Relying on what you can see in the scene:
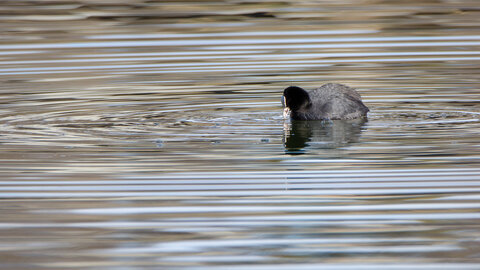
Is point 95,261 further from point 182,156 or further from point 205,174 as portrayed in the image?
point 182,156

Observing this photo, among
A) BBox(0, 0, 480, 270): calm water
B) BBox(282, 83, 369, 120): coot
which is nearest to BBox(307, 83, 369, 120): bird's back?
BBox(282, 83, 369, 120): coot

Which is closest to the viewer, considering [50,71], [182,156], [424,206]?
[424,206]

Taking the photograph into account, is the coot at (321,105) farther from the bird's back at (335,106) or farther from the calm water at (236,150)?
the calm water at (236,150)

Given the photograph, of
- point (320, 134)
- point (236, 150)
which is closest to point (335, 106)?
point (320, 134)

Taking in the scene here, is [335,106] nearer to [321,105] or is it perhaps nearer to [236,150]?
[321,105]

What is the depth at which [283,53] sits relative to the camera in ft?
63.4

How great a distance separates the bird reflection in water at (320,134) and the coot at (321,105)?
0.25 feet

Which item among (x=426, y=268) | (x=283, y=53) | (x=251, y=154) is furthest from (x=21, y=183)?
(x=283, y=53)

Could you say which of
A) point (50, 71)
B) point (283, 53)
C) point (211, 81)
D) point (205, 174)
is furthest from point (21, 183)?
point (283, 53)

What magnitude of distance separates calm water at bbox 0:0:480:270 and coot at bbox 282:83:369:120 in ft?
0.61

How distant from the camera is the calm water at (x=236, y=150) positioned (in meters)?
7.54

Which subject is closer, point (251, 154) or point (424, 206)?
point (424, 206)

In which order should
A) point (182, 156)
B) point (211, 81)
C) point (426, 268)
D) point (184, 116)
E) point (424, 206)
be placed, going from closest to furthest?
1. point (426, 268)
2. point (424, 206)
3. point (182, 156)
4. point (184, 116)
5. point (211, 81)

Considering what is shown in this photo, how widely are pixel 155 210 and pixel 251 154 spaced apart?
2.40m
